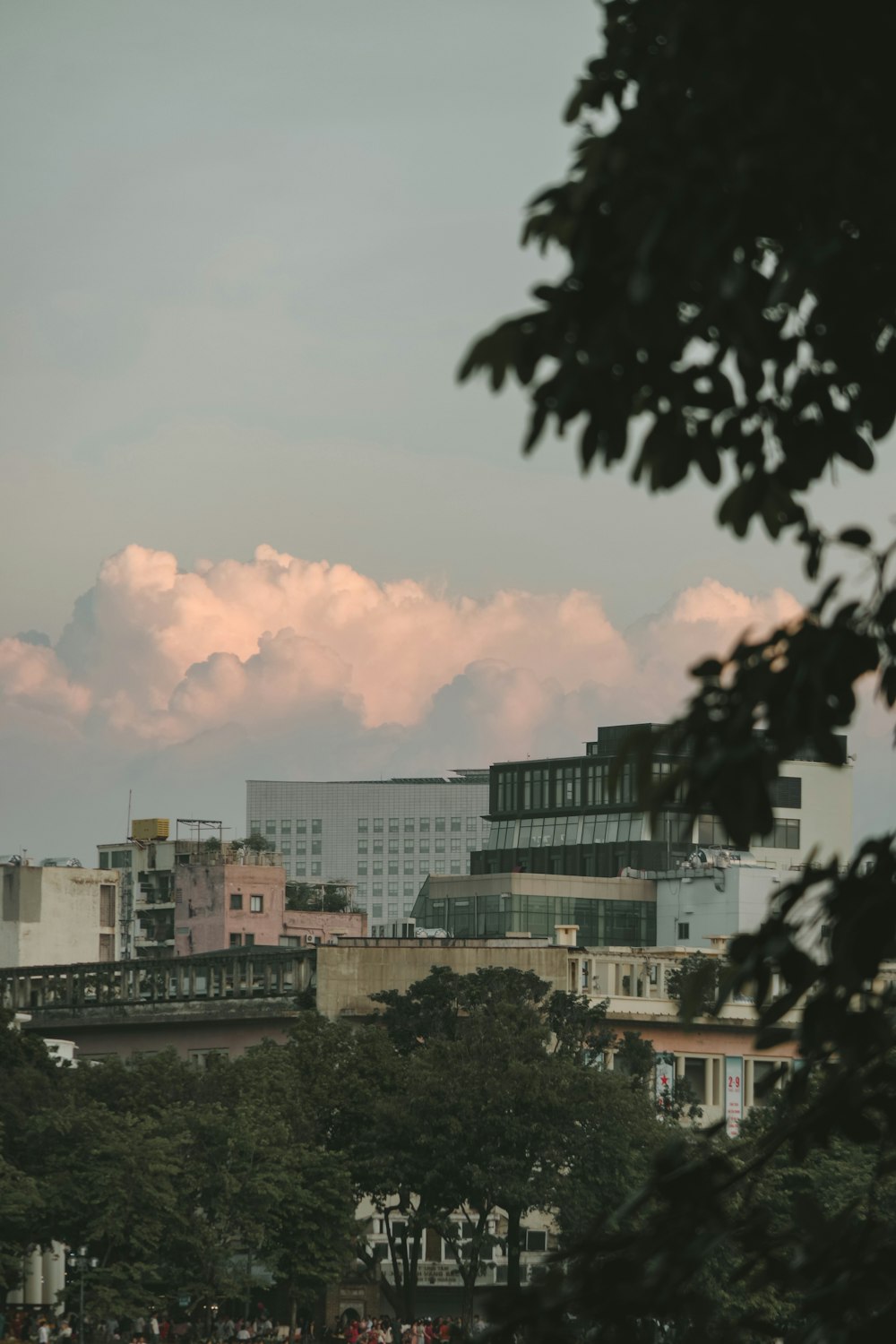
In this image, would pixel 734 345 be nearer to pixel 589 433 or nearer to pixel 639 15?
pixel 589 433

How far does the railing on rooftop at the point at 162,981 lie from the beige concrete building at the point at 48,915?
15.3m

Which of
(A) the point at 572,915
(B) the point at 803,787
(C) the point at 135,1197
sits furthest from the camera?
(B) the point at 803,787

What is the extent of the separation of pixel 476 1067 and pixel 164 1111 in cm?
898

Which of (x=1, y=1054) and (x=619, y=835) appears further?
(x=619, y=835)

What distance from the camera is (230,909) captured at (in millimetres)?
142375

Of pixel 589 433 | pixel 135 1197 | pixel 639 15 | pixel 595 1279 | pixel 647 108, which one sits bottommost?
pixel 135 1197

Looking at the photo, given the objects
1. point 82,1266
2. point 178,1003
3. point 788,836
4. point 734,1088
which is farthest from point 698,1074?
point 788,836

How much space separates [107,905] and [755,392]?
118 metres

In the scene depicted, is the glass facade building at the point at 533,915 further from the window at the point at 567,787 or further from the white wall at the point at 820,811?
the white wall at the point at 820,811

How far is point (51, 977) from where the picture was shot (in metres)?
95.9

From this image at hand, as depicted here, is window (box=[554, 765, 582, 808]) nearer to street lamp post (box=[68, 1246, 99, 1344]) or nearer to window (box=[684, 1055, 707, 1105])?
window (box=[684, 1055, 707, 1105])

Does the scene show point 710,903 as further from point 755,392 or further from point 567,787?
point 755,392

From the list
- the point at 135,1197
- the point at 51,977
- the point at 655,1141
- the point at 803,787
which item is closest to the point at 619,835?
the point at 803,787

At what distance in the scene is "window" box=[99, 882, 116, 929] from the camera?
120 m
